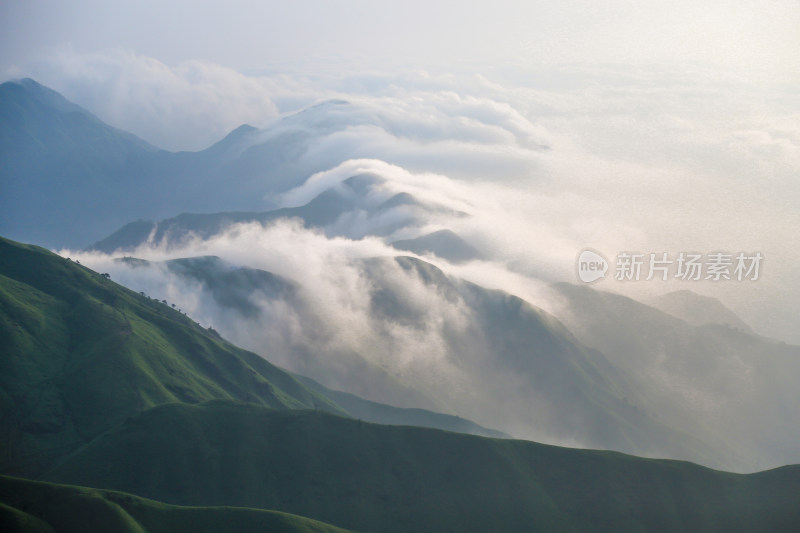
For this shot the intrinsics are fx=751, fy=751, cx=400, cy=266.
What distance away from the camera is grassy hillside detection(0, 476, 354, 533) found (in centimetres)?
15962

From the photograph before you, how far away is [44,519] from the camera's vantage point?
160500 millimetres

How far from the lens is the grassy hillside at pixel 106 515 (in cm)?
15962

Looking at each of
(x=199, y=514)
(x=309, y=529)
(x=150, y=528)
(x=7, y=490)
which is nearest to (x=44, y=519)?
(x=7, y=490)

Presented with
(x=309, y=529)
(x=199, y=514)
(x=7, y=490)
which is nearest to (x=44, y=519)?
(x=7, y=490)

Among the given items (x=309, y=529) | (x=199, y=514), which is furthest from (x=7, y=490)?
(x=309, y=529)

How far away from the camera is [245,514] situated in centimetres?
17812

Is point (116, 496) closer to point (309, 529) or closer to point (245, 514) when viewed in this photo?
point (245, 514)

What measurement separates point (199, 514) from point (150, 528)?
11.8 m

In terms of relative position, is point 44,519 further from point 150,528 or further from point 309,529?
point 309,529

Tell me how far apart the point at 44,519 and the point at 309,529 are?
2325 inches

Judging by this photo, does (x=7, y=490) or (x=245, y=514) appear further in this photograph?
(x=245, y=514)

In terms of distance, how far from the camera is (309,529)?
18225cm

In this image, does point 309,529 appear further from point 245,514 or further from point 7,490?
point 7,490

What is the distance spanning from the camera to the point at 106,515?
6462 inches
